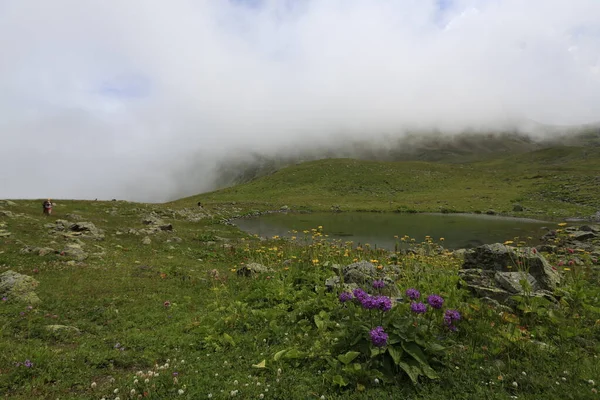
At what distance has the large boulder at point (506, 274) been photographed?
10617 millimetres

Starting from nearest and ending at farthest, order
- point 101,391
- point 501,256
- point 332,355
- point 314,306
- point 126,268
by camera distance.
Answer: point 101,391, point 332,355, point 314,306, point 501,256, point 126,268

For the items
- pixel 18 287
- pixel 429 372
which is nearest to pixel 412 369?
pixel 429 372

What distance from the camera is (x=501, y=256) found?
46.8ft

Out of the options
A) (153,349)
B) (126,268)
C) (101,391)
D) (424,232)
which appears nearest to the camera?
(101,391)

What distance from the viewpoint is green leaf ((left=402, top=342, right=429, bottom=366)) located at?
697 cm

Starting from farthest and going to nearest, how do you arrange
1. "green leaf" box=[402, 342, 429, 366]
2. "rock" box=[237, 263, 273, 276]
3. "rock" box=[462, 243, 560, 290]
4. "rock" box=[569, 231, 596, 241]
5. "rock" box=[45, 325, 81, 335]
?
"rock" box=[569, 231, 596, 241]
"rock" box=[237, 263, 273, 276]
"rock" box=[462, 243, 560, 290]
"rock" box=[45, 325, 81, 335]
"green leaf" box=[402, 342, 429, 366]

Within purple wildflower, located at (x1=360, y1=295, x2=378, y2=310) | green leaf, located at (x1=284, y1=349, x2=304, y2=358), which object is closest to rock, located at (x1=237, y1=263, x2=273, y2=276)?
green leaf, located at (x1=284, y1=349, x2=304, y2=358)

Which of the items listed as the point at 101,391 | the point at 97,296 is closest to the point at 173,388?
the point at 101,391

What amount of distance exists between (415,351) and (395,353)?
1.91 ft

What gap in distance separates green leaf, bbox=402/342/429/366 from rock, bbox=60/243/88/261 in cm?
1887

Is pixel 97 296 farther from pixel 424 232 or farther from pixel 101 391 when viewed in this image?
pixel 424 232

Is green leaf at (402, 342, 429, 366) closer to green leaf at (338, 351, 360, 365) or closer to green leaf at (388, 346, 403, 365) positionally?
green leaf at (388, 346, 403, 365)

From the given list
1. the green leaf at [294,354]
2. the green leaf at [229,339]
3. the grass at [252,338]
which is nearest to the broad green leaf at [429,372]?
the grass at [252,338]

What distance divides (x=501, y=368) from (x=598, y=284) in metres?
9.53
